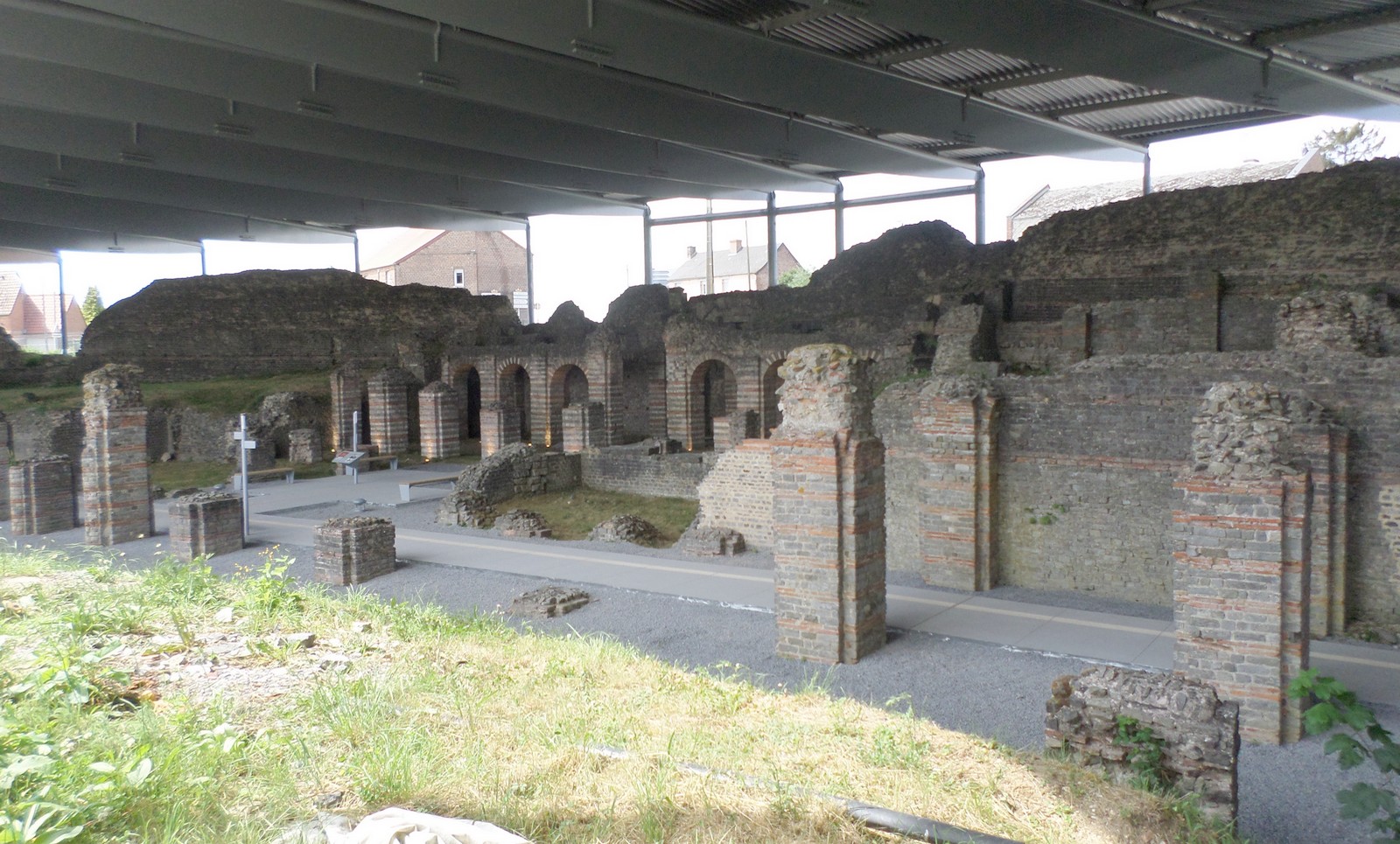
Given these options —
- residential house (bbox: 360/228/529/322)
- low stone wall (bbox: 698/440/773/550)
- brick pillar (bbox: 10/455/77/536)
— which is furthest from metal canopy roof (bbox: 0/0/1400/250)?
residential house (bbox: 360/228/529/322)

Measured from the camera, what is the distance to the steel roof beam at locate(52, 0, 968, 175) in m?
14.0

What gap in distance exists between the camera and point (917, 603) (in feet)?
33.3

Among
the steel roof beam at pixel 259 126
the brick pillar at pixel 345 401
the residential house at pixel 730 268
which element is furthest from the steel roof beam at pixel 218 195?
the residential house at pixel 730 268

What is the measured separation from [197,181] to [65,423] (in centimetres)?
820

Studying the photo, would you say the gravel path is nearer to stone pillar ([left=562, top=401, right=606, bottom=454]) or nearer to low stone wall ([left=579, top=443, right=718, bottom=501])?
low stone wall ([left=579, top=443, right=718, bottom=501])

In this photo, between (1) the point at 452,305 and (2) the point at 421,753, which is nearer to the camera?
(2) the point at 421,753

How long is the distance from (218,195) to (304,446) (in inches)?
397

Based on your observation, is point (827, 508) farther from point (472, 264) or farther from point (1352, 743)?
→ point (472, 264)

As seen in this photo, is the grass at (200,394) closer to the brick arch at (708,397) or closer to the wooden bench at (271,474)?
the wooden bench at (271,474)

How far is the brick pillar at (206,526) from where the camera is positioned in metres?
13.1

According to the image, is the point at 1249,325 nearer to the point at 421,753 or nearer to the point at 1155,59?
the point at 1155,59

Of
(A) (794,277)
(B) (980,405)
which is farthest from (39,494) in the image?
(A) (794,277)

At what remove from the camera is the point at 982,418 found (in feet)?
34.8

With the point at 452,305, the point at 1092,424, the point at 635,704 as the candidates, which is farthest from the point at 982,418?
the point at 452,305
